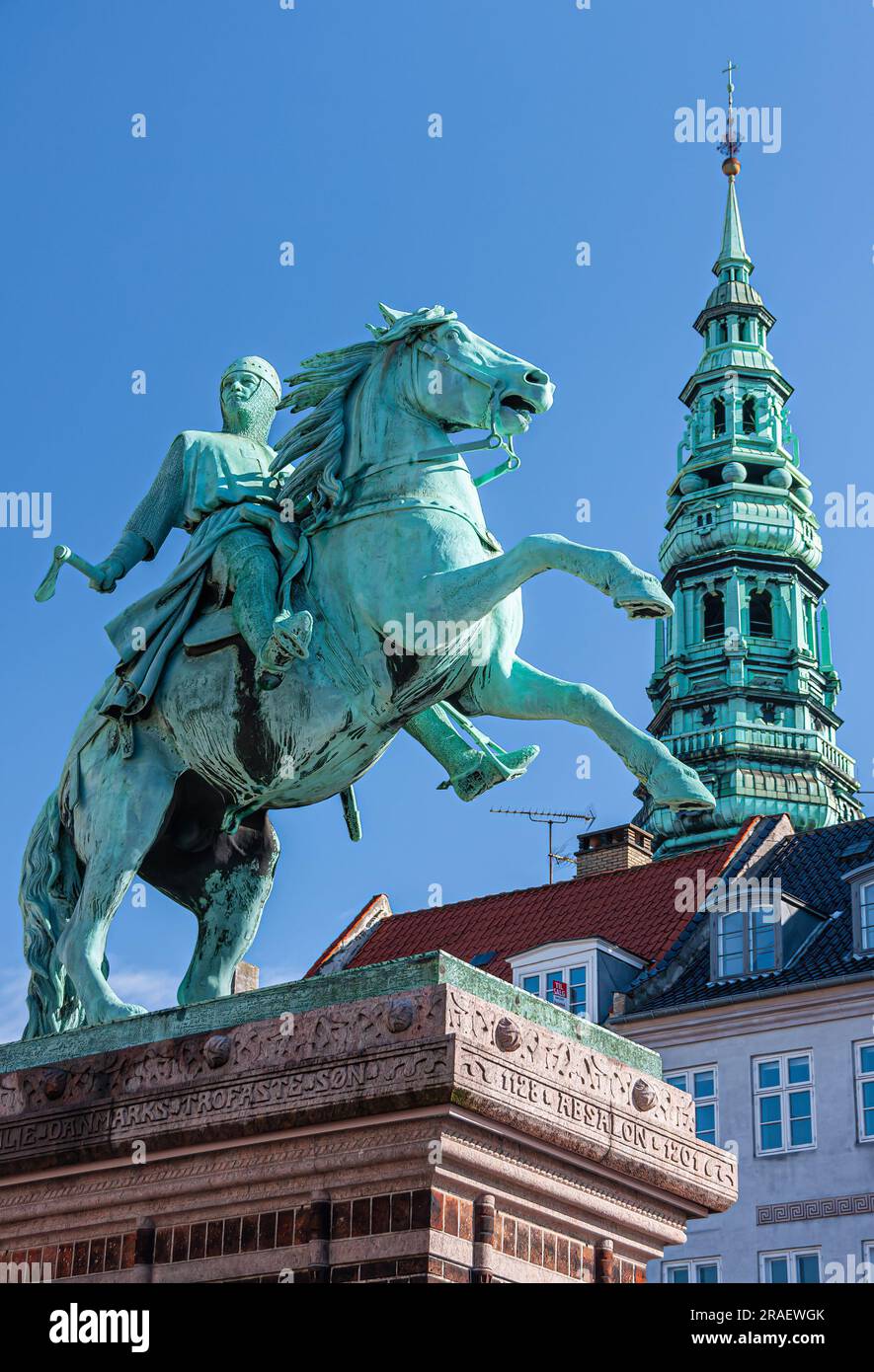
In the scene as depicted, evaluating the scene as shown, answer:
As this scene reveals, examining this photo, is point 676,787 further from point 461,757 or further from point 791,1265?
point 791,1265

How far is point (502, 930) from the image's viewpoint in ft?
139

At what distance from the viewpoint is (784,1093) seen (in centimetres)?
3506

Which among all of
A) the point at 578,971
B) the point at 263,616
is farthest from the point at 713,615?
the point at 263,616

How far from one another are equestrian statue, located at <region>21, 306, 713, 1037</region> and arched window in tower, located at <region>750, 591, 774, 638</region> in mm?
70392

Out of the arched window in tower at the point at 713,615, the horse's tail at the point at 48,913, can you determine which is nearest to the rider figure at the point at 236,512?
the horse's tail at the point at 48,913

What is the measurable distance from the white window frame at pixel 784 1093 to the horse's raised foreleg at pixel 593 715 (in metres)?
25.8

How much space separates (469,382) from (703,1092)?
2700cm

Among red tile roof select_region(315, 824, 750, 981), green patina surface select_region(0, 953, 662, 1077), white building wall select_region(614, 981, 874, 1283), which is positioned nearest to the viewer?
green patina surface select_region(0, 953, 662, 1077)

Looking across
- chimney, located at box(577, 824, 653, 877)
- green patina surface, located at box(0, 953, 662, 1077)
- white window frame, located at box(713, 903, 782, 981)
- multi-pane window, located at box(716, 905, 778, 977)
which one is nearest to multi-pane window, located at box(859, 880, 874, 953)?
white window frame, located at box(713, 903, 782, 981)

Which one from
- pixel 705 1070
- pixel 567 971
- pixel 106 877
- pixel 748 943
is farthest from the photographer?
pixel 567 971

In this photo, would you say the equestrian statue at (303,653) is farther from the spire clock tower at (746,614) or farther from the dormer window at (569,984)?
the spire clock tower at (746,614)

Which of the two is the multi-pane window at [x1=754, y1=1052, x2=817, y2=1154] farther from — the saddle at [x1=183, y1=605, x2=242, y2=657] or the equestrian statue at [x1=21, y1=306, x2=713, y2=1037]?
the saddle at [x1=183, y1=605, x2=242, y2=657]

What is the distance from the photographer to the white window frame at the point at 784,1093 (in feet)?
114

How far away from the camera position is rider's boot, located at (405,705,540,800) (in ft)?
34.8
